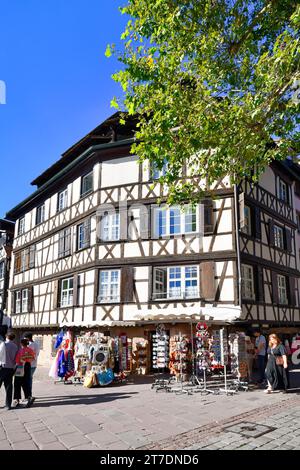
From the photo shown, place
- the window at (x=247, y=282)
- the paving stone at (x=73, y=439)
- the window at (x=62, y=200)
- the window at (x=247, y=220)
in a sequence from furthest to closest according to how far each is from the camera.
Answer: the window at (x=62, y=200)
the window at (x=247, y=220)
the window at (x=247, y=282)
the paving stone at (x=73, y=439)

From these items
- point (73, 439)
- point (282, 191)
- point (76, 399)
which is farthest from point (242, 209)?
point (73, 439)

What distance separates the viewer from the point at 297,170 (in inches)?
917

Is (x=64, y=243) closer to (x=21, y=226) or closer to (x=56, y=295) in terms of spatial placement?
(x=56, y=295)

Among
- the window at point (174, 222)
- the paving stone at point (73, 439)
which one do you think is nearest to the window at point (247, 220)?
the window at point (174, 222)

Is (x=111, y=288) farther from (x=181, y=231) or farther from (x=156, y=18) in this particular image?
(x=156, y=18)

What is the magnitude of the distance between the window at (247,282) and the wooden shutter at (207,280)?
Result: 55.2 inches

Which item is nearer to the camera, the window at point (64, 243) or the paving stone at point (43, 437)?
the paving stone at point (43, 437)

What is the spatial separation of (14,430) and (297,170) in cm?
2119

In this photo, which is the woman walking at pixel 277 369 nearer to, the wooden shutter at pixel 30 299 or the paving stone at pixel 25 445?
the paving stone at pixel 25 445

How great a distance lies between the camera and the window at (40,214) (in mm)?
24464

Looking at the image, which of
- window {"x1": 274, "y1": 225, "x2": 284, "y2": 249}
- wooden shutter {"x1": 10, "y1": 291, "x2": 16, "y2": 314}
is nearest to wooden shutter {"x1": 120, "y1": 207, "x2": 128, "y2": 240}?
window {"x1": 274, "y1": 225, "x2": 284, "y2": 249}

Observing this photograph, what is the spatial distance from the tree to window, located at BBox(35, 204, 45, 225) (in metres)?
16.7

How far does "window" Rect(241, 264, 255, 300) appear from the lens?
52.8ft
